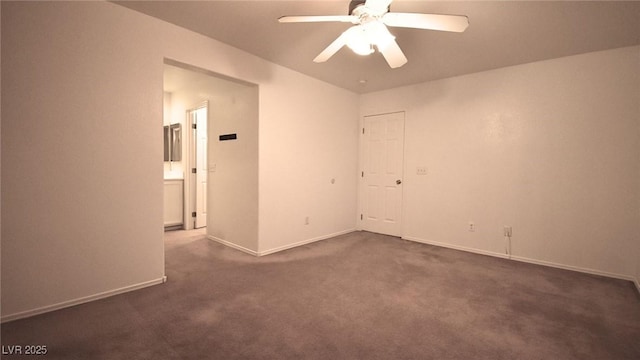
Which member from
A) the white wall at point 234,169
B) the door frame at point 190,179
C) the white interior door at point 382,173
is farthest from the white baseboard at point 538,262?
the door frame at point 190,179

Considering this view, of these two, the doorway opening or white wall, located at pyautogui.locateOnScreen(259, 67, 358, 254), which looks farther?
the doorway opening

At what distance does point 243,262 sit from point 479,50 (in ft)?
11.8

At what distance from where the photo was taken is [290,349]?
178cm

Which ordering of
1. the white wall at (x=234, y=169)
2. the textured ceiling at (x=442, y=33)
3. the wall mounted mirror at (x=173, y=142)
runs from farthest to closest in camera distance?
the wall mounted mirror at (x=173, y=142) → the white wall at (x=234, y=169) → the textured ceiling at (x=442, y=33)

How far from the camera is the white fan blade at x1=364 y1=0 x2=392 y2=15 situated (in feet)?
5.71

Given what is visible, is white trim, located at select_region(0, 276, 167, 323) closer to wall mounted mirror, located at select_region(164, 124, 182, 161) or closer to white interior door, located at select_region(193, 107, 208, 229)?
→ white interior door, located at select_region(193, 107, 208, 229)

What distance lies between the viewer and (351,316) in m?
2.18

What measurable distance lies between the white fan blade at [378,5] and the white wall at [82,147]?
1880 millimetres

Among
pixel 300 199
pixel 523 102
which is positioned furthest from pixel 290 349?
pixel 523 102

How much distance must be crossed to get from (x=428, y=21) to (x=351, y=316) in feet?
7.00

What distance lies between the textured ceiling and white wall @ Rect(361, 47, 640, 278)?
34 centimetres

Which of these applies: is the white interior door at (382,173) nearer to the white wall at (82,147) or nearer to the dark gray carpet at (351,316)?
the dark gray carpet at (351,316)

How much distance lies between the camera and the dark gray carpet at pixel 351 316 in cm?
178

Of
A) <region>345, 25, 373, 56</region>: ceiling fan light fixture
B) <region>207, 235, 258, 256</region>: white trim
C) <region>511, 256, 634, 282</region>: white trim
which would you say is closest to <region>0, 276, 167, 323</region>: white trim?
<region>207, 235, 258, 256</region>: white trim
